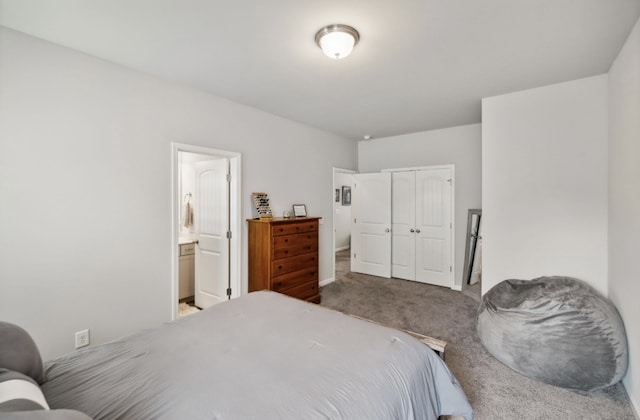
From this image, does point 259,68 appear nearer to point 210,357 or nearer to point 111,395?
point 210,357

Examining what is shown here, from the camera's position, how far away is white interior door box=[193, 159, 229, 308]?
338 cm

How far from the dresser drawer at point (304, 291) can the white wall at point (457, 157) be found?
246cm

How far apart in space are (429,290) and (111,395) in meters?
4.31

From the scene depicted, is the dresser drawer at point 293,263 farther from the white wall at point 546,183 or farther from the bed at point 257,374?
the white wall at point 546,183

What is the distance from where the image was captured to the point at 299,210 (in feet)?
13.5

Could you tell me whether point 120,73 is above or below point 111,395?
above

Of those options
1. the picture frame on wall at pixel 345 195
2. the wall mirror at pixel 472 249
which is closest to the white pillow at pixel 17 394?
the wall mirror at pixel 472 249

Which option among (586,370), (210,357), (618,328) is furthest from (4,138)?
(618,328)

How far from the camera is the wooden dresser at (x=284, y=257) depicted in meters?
3.26

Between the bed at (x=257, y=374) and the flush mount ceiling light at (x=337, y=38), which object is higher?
the flush mount ceiling light at (x=337, y=38)

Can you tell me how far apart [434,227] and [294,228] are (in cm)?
263

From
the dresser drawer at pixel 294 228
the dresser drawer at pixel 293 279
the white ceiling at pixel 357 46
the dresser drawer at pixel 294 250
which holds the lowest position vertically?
the dresser drawer at pixel 293 279

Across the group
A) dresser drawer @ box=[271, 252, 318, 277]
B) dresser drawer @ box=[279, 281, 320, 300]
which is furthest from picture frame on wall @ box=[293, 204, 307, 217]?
dresser drawer @ box=[279, 281, 320, 300]

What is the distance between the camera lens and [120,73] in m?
2.38
